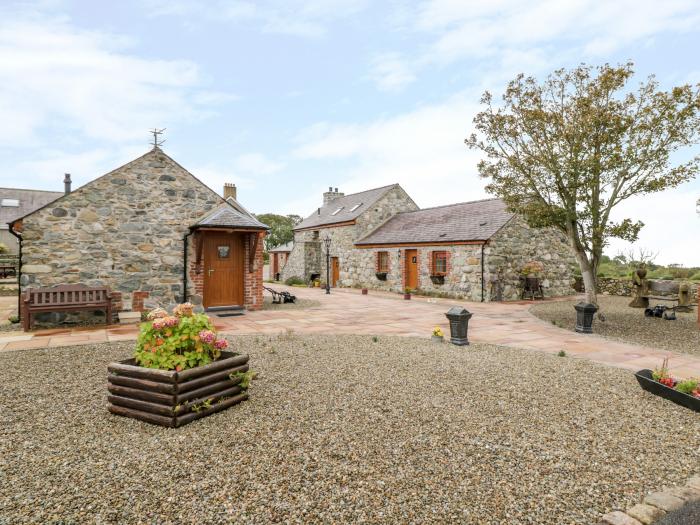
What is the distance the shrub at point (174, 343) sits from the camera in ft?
13.5

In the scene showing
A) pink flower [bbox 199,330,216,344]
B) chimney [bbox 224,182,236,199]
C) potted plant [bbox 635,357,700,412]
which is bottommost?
potted plant [bbox 635,357,700,412]

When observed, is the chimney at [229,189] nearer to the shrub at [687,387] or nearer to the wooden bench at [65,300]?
the wooden bench at [65,300]

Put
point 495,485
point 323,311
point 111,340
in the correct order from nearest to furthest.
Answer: point 495,485
point 111,340
point 323,311

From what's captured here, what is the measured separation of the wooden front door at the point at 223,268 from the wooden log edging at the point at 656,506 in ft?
35.7

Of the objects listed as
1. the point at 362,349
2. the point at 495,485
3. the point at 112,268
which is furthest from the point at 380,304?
the point at 495,485

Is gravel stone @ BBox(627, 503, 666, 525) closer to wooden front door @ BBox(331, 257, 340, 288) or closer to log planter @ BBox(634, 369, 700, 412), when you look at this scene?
log planter @ BBox(634, 369, 700, 412)

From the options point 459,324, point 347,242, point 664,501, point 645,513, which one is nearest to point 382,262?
point 347,242

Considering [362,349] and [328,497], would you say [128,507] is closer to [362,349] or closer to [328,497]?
[328,497]

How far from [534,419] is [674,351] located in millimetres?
5561

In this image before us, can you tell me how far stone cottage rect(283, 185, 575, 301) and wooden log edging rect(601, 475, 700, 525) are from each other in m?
13.3

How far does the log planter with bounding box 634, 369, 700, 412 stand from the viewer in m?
4.58

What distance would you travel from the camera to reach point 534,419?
4.21 metres

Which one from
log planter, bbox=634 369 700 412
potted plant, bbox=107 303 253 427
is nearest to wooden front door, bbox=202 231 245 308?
potted plant, bbox=107 303 253 427

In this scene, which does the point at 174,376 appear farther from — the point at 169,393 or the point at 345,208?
the point at 345,208
